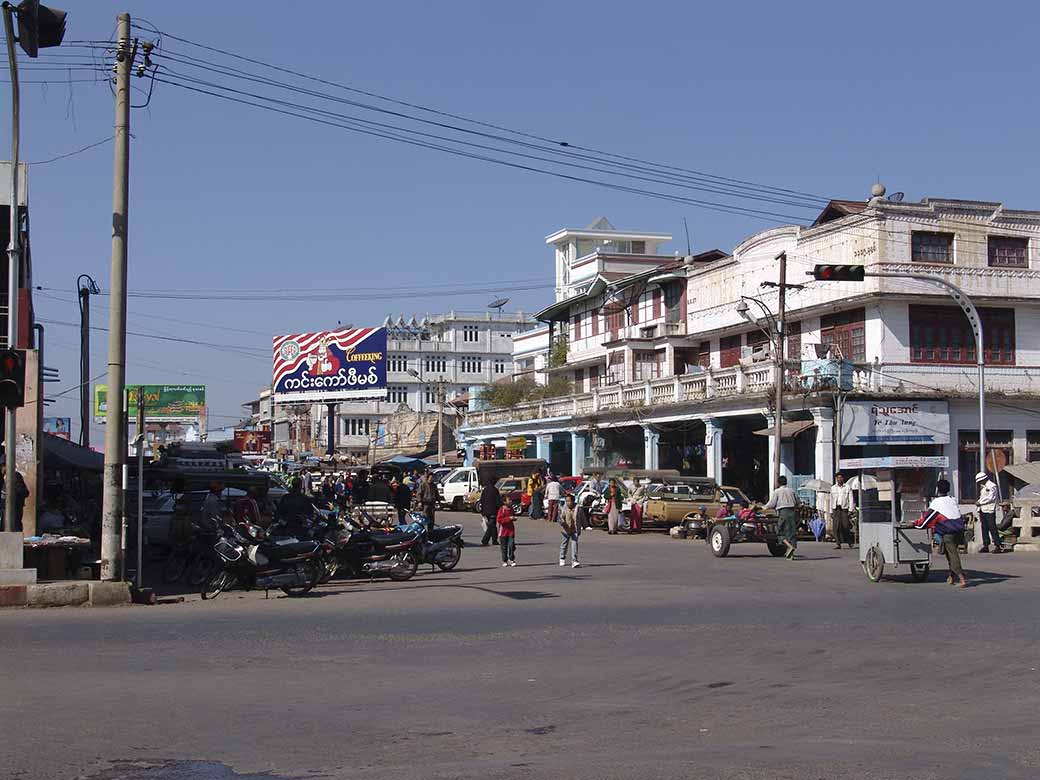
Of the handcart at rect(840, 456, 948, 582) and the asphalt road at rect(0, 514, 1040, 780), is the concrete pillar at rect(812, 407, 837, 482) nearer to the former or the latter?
the handcart at rect(840, 456, 948, 582)

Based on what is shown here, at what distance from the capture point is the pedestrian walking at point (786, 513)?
83.6ft

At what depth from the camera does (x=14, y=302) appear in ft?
66.0

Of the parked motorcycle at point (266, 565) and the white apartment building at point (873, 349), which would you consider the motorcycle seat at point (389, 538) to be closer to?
the parked motorcycle at point (266, 565)

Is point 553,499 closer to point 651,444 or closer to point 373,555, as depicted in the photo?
point 651,444

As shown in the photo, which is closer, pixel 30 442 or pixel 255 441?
pixel 30 442

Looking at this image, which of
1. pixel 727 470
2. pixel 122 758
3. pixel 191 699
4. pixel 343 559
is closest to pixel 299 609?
pixel 343 559

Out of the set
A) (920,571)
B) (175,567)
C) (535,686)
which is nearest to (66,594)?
(175,567)

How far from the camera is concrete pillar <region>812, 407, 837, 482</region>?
38.2 m

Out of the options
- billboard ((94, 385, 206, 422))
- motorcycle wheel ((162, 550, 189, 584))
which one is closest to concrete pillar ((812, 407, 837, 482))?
motorcycle wheel ((162, 550, 189, 584))

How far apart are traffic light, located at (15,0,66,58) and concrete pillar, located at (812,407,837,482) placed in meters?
28.7

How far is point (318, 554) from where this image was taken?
767 inches

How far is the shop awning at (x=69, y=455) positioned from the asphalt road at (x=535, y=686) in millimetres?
14803

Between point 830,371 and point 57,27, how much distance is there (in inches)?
1123

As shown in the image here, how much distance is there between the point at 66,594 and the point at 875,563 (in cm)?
1288
